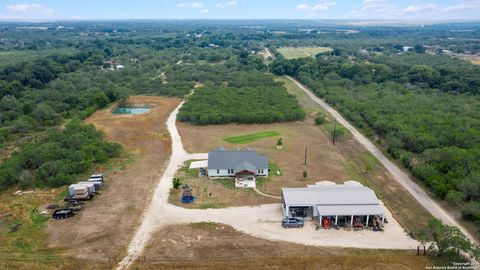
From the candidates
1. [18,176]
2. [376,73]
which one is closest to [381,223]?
[18,176]

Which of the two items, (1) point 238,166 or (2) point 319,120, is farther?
(2) point 319,120

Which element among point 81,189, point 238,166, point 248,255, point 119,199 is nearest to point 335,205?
point 248,255

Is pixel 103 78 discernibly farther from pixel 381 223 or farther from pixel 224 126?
pixel 381 223

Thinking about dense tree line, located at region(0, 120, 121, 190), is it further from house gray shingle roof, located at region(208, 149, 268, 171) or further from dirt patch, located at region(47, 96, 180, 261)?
house gray shingle roof, located at region(208, 149, 268, 171)

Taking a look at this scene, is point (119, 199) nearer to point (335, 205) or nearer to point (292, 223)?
point (292, 223)

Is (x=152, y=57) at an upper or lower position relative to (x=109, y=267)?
upper

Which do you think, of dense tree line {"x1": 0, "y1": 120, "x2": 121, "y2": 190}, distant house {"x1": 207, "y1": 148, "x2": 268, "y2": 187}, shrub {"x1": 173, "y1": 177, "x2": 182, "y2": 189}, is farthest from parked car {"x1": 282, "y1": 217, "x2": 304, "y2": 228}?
dense tree line {"x1": 0, "y1": 120, "x2": 121, "y2": 190}
